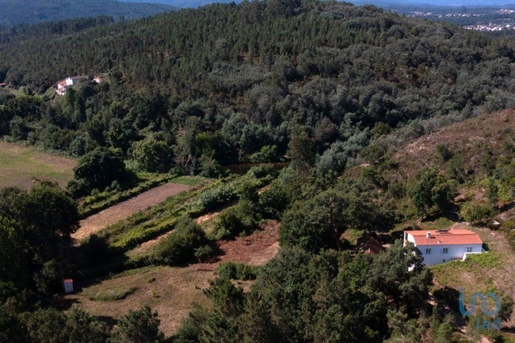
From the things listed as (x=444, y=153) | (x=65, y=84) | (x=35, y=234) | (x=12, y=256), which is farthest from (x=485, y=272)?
(x=65, y=84)

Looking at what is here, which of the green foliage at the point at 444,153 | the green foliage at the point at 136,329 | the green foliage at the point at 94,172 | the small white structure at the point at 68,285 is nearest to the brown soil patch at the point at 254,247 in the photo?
the small white structure at the point at 68,285

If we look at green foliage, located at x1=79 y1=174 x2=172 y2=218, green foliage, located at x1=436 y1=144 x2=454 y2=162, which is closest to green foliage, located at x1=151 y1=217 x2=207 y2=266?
green foliage, located at x1=79 y1=174 x2=172 y2=218

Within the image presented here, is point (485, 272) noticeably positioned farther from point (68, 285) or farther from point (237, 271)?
point (68, 285)

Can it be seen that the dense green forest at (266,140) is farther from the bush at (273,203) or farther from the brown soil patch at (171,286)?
the brown soil patch at (171,286)

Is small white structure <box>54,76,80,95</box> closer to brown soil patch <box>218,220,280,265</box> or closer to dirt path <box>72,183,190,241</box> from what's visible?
dirt path <box>72,183,190,241</box>

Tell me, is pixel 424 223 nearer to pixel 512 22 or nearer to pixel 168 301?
pixel 168 301

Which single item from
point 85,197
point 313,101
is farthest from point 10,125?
point 313,101
